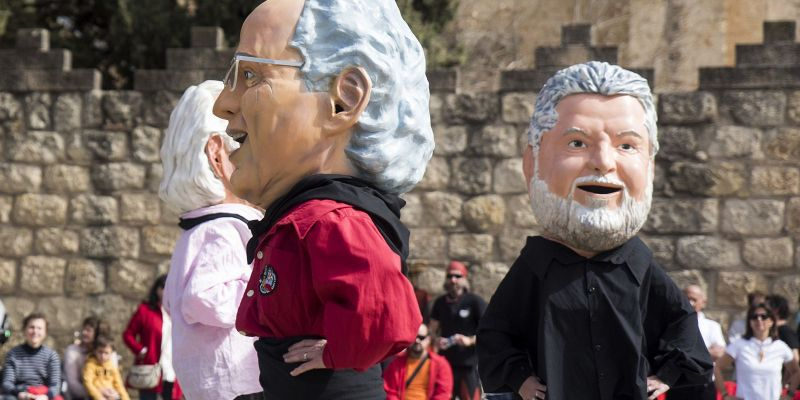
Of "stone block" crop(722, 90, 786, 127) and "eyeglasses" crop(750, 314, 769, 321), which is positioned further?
"stone block" crop(722, 90, 786, 127)

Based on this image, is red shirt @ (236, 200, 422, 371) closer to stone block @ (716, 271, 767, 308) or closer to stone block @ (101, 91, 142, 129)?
stone block @ (716, 271, 767, 308)

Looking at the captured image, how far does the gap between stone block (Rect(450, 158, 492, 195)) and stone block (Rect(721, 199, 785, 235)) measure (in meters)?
1.96

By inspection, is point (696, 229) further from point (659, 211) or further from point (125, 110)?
point (125, 110)

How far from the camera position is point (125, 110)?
11.8 m

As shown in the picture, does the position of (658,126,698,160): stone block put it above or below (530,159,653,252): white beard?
above

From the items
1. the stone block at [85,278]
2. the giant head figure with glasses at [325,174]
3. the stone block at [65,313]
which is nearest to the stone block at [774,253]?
the stone block at [85,278]

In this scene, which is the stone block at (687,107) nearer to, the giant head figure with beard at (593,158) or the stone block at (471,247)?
the stone block at (471,247)

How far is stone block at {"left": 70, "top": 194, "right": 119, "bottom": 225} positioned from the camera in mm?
11781

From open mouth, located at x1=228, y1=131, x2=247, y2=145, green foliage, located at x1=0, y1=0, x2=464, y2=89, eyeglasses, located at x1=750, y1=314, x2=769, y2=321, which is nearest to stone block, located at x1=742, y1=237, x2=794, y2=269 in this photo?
eyeglasses, located at x1=750, y1=314, x2=769, y2=321

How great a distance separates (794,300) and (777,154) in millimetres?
1184

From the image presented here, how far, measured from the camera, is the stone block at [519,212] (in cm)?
1132

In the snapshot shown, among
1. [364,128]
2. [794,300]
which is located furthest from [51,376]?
[364,128]

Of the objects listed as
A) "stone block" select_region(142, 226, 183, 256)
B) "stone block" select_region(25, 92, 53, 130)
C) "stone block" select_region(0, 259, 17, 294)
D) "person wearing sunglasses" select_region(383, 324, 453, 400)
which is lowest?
"person wearing sunglasses" select_region(383, 324, 453, 400)

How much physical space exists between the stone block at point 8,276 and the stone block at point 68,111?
1256mm
